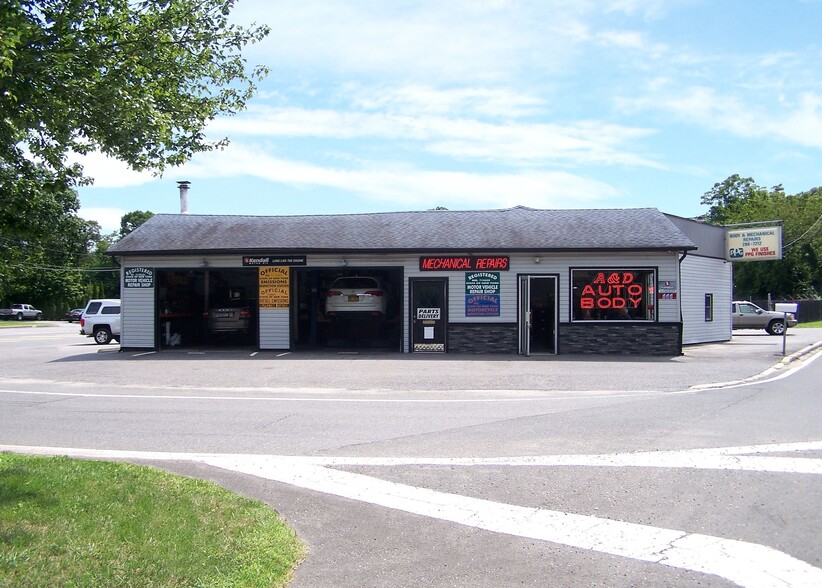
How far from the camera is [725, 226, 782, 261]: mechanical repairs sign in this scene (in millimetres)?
27812

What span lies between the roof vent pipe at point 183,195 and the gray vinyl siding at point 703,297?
19836 millimetres

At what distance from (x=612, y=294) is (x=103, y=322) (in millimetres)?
19837

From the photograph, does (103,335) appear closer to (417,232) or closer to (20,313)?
(417,232)

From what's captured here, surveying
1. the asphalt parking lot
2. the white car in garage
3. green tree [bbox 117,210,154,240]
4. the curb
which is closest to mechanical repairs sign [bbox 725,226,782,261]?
the curb

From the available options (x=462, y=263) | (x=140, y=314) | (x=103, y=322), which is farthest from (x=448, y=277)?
(x=103, y=322)

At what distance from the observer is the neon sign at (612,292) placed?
2227 centimetres

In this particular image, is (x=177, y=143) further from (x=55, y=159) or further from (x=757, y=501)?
(x=757, y=501)

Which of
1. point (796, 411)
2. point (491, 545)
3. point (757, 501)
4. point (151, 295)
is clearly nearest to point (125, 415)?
point (491, 545)

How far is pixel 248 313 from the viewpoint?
25953mm

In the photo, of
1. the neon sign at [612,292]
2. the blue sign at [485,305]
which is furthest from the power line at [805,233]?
the blue sign at [485,305]

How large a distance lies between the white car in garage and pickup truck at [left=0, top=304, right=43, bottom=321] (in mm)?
49778

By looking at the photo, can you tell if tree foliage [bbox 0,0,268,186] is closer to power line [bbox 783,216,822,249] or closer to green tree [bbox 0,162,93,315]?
green tree [bbox 0,162,93,315]

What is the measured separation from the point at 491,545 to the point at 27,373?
16.6m

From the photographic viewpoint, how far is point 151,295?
78.5 ft
